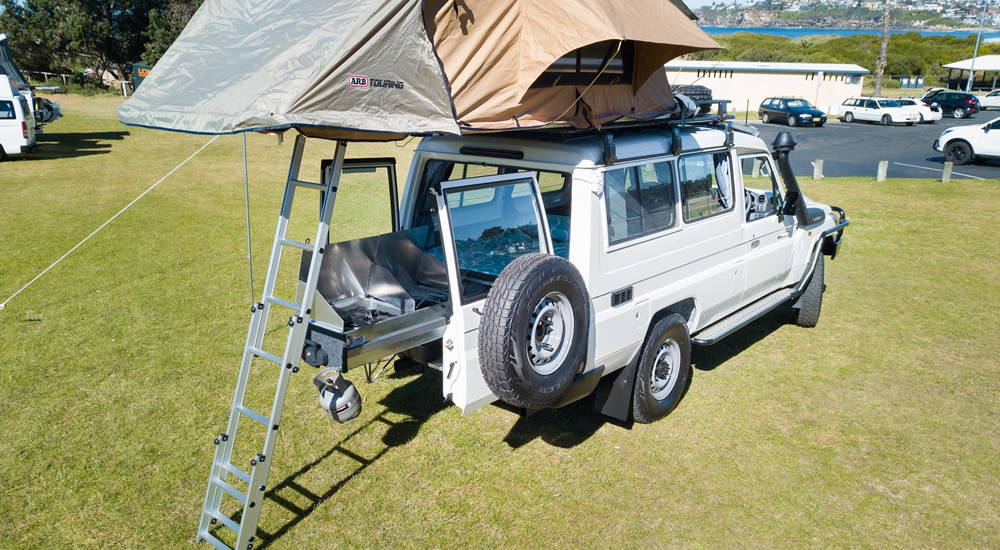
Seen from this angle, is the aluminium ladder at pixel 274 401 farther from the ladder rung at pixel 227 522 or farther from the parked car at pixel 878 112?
the parked car at pixel 878 112

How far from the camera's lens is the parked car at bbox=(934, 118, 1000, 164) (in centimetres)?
2033

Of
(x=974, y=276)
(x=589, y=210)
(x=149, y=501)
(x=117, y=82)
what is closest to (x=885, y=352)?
(x=974, y=276)

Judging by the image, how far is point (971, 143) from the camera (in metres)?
20.6

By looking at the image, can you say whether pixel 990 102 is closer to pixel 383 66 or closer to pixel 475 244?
pixel 475 244

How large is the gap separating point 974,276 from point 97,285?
11780mm

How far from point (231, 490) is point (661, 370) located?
130 inches

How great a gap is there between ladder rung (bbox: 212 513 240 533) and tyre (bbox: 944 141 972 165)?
23.4m

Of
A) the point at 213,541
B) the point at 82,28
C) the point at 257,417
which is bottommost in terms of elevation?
the point at 213,541

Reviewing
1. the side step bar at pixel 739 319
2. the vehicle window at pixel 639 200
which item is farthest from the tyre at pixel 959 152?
the vehicle window at pixel 639 200

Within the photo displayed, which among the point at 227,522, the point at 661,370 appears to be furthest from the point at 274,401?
the point at 661,370

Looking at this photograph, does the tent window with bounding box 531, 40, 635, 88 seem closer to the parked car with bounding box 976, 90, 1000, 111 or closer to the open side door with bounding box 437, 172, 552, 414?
the open side door with bounding box 437, 172, 552, 414

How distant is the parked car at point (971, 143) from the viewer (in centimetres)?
2033

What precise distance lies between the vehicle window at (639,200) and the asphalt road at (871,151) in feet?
51.8

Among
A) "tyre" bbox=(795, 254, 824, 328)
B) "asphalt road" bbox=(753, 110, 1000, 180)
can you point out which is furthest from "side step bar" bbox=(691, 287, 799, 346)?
"asphalt road" bbox=(753, 110, 1000, 180)
